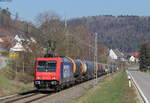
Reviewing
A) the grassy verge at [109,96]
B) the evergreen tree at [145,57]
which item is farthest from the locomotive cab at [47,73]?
the evergreen tree at [145,57]

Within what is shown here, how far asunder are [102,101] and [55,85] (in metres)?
9.74

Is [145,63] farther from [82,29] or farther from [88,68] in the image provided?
[88,68]

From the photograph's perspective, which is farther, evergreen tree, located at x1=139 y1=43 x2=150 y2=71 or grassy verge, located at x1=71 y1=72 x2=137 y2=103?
evergreen tree, located at x1=139 y1=43 x2=150 y2=71

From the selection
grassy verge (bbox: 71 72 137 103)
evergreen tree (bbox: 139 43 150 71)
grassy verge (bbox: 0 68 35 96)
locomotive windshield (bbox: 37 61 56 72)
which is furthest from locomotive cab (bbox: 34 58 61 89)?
evergreen tree (bbox: 139 43 150 71)

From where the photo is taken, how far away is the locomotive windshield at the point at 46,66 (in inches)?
1128

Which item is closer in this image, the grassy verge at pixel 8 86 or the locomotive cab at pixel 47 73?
the grassy verge at pixel 8 86

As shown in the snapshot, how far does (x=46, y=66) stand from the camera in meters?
28.9

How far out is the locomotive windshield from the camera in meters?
28.7

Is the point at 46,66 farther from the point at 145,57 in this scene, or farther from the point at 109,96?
the point at 145,57

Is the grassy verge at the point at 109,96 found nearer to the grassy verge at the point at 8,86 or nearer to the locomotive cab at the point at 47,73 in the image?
the locomotive cab at the point at 47,73

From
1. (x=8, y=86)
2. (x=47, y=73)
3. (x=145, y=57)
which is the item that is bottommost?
(x=8, y=86)

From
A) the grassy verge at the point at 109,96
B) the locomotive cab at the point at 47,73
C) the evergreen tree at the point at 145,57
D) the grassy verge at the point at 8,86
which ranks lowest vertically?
the grassy verge at the point at 109,96

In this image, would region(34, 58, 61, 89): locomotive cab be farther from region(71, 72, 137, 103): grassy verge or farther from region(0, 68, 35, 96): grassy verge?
region(71, 72, 137, 103): grassy verge

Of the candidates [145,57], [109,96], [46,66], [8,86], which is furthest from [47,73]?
[145,57]
